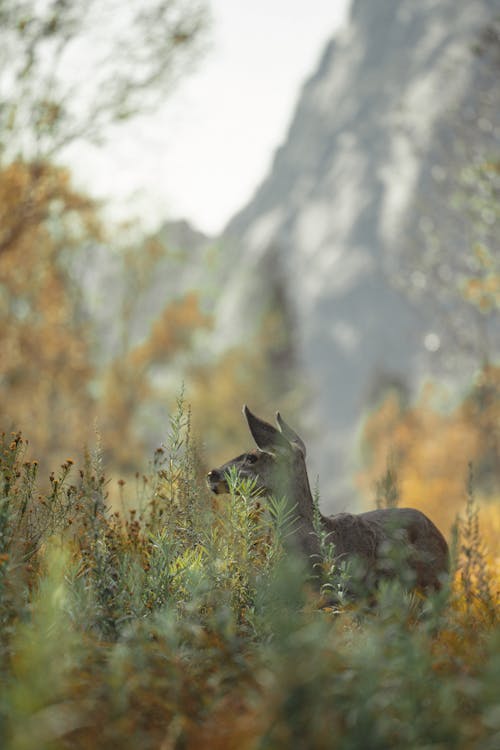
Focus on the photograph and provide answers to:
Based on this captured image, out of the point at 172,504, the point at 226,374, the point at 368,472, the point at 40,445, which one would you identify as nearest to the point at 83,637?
the point at 172,504

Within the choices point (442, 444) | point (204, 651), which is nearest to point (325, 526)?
point (204, 651)

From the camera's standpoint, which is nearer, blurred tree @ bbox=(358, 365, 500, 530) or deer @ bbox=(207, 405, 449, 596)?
deer @ bbox=(207, 405, 449, 596)

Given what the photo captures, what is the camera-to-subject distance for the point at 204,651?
9.46 feet

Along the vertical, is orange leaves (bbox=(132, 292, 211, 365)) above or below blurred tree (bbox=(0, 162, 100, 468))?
above

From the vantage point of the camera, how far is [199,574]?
3.63m

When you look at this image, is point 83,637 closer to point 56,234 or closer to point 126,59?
point 126,59

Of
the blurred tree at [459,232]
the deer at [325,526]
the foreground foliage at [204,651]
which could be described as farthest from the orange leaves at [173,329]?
the foreground foliage at [204,651]

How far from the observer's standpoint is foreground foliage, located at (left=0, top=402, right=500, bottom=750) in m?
1.92

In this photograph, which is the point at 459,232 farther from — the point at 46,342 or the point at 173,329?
→ the point at 173,329

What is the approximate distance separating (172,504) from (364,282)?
174700 mm

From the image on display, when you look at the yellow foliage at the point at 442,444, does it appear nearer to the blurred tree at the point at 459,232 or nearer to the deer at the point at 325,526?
the blurred tree at the point at 459,232

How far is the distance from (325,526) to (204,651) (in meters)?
1.80

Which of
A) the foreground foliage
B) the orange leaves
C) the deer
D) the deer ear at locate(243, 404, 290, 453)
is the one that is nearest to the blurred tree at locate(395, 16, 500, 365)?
the deer

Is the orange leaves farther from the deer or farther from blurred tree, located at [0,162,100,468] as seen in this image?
the deer
